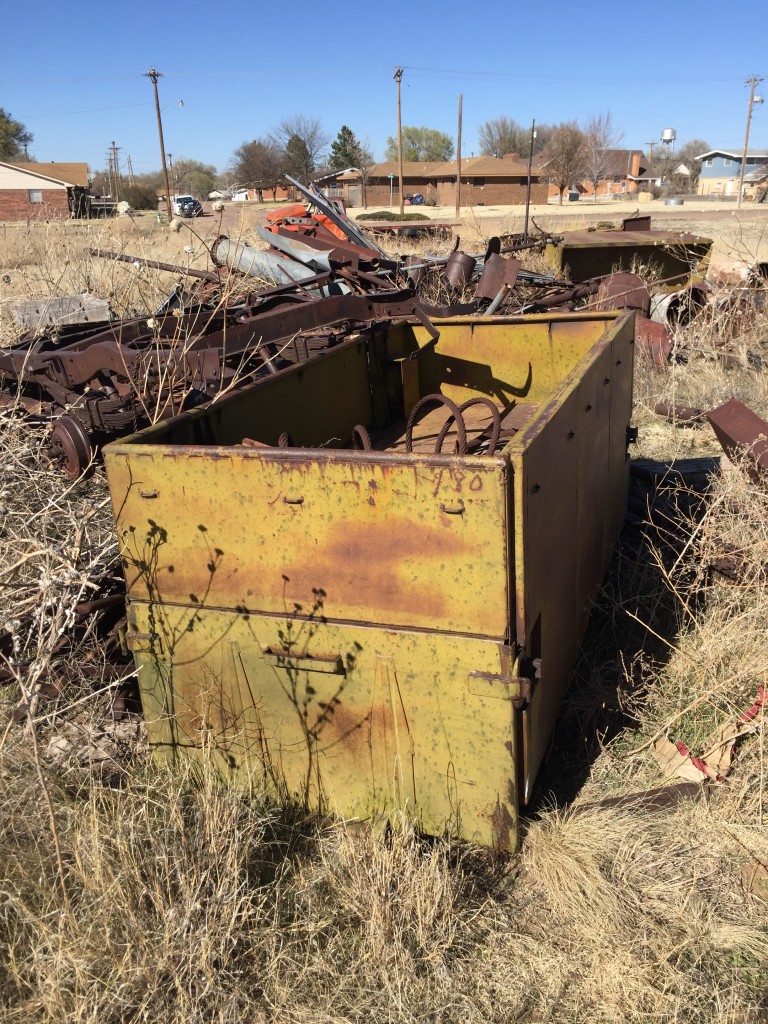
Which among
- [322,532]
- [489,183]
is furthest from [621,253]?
[489,183]

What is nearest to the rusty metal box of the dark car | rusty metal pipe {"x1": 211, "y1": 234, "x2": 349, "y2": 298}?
rusty metal pipe {"x1": 211, "y1": 234, "x2": 349, "y2": 298}

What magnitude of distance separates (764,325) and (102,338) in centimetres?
686

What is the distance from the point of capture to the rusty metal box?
6.93 feet

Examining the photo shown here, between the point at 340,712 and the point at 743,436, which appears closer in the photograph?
the point at 340,712

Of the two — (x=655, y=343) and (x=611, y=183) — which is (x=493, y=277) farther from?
(x=611, y=183)

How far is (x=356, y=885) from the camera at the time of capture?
228 cm

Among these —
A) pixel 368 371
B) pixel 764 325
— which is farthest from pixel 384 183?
pixel 368 371

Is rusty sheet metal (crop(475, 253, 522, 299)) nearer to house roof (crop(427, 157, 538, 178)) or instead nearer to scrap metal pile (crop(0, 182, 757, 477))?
scrap metal pile (crop(0, 182, 757, 477))

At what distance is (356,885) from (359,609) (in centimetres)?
80

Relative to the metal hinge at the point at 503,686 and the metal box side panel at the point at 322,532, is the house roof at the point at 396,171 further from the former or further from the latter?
the metal hinge at the point at 503,686

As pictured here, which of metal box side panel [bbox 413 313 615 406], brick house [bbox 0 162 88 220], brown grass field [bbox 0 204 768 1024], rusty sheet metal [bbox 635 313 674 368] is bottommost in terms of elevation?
brown grass field [bbox 0 204 768 1024]

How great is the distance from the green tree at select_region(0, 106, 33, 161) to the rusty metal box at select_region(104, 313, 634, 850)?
74.3 metres

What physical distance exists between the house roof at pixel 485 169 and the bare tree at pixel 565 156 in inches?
63.9

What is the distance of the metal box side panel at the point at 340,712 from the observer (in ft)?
7.36
